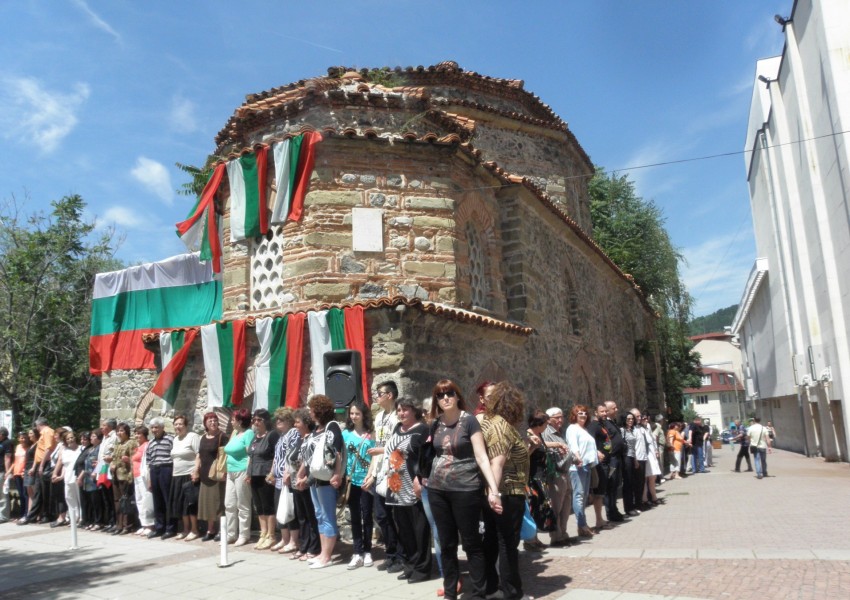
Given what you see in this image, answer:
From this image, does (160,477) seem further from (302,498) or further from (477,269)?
(477,269)

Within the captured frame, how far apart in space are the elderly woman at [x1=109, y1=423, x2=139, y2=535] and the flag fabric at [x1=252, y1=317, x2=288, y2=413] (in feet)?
8.21

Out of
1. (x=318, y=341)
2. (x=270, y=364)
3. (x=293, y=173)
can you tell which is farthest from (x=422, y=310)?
(x=293, y=173)

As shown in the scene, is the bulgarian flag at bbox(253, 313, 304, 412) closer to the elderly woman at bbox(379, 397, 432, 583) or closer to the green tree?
the elderly woman at bbox(379, 397, 432, 583)

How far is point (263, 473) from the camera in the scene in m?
8.08

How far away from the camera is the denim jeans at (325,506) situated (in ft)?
22.4

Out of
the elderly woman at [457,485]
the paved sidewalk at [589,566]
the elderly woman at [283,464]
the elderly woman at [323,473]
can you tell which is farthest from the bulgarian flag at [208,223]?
the elderly woman at [457,485]

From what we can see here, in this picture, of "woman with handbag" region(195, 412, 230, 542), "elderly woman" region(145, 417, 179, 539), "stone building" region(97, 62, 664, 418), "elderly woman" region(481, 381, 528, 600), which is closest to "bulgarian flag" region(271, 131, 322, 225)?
"stone building" region(97, 62, 664, 418)

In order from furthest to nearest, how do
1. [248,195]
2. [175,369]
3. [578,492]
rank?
[248,195] < [175,369] < [578,492]

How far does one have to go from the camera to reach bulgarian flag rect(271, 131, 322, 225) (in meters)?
9.97

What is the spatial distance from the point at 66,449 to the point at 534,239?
378 inches

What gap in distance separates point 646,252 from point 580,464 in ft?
66.7

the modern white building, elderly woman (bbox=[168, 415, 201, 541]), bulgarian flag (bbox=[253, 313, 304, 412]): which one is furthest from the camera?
the modern white building

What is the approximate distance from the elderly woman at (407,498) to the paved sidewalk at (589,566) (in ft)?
0.66

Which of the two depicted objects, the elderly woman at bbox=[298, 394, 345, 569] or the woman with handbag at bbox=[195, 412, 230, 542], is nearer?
the elderly woman at bbox=[298, 394, 345, 569]
